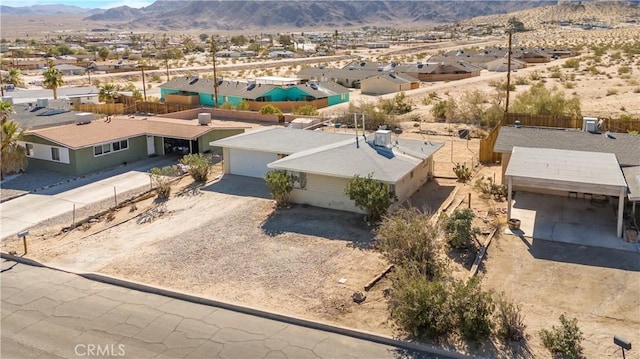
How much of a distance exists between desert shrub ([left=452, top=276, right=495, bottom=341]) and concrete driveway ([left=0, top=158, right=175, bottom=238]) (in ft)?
62.0

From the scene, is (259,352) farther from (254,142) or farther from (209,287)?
(254,142)

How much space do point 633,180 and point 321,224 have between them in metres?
12.2

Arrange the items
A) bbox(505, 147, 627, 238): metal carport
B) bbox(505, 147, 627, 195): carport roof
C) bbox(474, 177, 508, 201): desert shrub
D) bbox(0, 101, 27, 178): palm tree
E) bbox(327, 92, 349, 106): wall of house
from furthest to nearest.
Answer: bbox(327, 92, 349, 106): wall of house, bbox(0, 101, 27, 178): palm tree, bbox(474, 177, 508, 201): desert shrub, bbox(505, 147, 627, 195): carport roof, bbox(505, 147, 627, 238): metal carport

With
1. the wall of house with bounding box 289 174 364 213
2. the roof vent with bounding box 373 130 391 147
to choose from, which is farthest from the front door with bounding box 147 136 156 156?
the roof vent with bounding box 373 130 391 147

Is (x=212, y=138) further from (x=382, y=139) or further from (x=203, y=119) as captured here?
(x=382, y=139)

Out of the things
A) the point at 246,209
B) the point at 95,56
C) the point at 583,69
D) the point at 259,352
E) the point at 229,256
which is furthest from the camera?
the point at 95,56

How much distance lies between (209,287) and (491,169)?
753 inches

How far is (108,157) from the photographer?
118 ft

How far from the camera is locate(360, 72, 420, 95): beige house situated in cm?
7250

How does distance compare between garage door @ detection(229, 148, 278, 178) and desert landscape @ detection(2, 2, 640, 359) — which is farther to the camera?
garage door @ detection(229, 148, 278, 178)

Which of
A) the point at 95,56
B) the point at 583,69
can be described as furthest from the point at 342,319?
the point at 95,56

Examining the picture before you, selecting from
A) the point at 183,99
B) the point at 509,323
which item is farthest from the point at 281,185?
the point at 183,99

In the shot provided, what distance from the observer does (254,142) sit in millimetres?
32406

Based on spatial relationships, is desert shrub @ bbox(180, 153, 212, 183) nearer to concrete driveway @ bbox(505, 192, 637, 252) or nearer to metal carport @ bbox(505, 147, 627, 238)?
metal carport @ bbox(505, 147, 627, 238)
